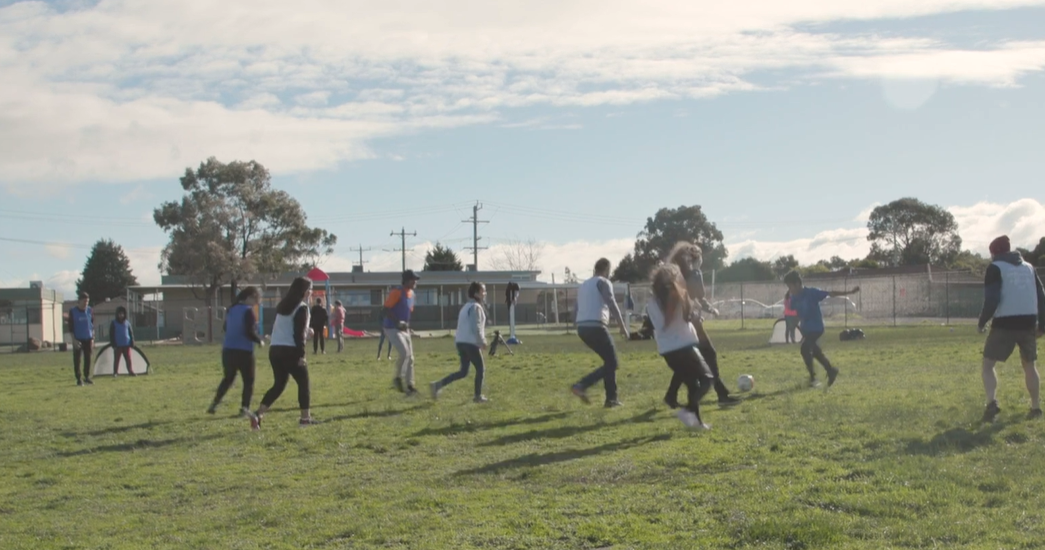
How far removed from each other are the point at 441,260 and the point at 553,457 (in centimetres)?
10015

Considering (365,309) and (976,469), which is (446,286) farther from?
(976,469)

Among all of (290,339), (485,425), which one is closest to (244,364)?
(290,339)

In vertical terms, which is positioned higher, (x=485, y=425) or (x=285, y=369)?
(x=285, y=369)

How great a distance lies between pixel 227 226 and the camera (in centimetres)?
5934

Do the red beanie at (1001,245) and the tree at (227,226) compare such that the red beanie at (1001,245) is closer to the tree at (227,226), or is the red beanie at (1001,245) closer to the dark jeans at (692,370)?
the dark jeans at (692,370)

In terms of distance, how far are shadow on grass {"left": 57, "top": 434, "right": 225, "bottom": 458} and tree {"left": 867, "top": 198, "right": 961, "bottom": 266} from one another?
9677 cm

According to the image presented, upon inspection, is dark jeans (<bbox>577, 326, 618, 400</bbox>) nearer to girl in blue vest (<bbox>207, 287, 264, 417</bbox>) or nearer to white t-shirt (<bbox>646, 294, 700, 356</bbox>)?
white t-shirt (<bbox>646, 294, 700, 356</bbox>)

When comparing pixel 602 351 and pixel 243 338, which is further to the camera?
pixel 243 338

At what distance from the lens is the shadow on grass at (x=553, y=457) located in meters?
8.12

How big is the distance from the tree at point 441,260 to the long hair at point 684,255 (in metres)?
94.3

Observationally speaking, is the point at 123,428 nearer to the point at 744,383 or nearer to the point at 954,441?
the point at 744,383

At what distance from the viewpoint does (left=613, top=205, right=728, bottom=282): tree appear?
94.6m

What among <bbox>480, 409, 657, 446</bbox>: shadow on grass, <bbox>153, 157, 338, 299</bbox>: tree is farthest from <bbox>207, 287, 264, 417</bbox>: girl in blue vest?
<bbox>153, 157, 338, 299</bbox>: tree

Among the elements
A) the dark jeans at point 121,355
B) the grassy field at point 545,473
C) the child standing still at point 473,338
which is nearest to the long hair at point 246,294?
the grassy field at point 545,473
